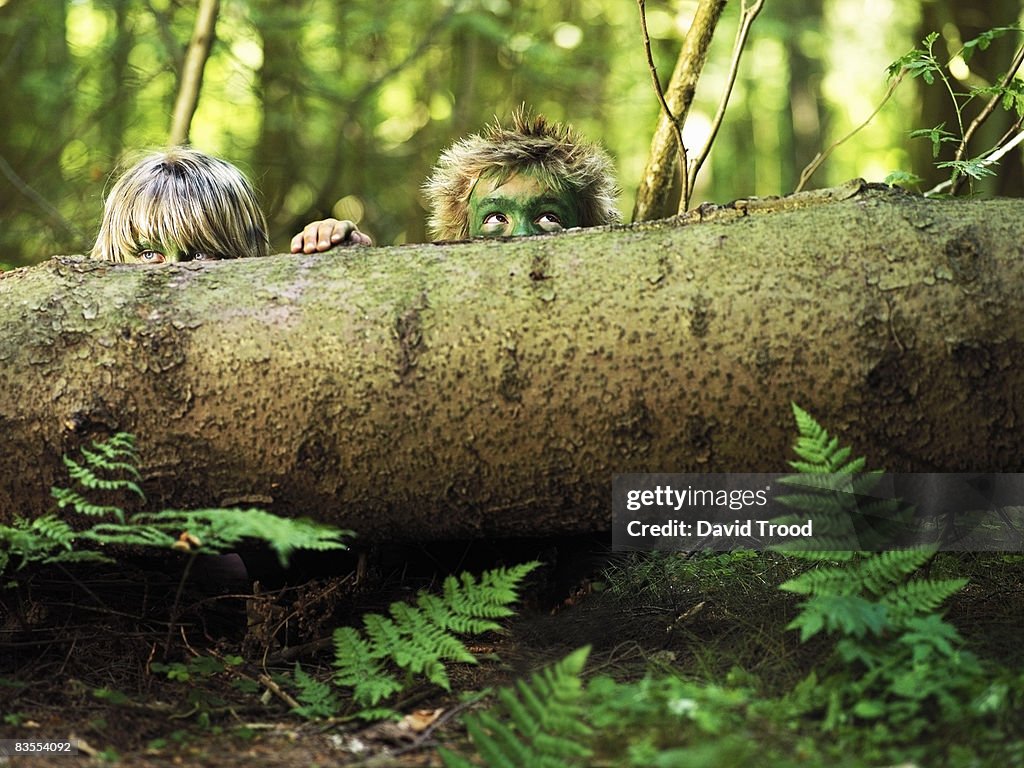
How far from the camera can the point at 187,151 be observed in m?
4.34

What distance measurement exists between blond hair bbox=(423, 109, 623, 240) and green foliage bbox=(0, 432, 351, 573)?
2101 millimetres

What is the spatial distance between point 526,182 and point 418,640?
2356 mm

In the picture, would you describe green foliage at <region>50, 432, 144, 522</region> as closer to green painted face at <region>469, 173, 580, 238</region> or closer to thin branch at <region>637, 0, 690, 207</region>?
green painted face at <region>469, 173, 580, 238</region>

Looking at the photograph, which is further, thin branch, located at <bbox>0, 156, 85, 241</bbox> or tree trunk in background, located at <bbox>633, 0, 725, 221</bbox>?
thin branch, located at <bbox>0, 156, 85, 241</bbox>

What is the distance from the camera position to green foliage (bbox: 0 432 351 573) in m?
2.17

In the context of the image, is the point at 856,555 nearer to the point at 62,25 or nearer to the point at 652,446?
the point at 652,446

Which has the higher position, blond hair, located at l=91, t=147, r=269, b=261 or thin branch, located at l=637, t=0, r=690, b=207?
thin branch, located at l=637, t=0, r=690, b=207

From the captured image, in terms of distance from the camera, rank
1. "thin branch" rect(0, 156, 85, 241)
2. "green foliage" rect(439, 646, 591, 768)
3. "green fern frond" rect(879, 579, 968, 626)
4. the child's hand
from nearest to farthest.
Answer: "green foliage" rect(439, 646, 591, 768) → "green fern frond" rect(879, 579, 968, 626) → the child's hand → "thin branch" rect(0, 156, 85, 241)

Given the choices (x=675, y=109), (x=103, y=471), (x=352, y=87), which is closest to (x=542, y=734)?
(x=103, y=471)

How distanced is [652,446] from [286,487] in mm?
1043

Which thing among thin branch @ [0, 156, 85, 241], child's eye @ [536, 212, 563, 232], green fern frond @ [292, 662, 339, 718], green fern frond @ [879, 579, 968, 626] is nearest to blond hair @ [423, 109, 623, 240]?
child's eye @ [536, 212, 563, 232]

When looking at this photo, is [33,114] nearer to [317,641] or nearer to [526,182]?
[526,182]

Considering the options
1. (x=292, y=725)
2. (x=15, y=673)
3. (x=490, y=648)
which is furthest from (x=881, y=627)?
(x=15, y=673)

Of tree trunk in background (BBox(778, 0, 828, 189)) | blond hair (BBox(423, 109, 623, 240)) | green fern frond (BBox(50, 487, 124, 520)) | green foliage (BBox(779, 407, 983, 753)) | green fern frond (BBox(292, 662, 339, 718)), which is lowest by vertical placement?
green fern frond (BBox(292, 662, 339, 718))
